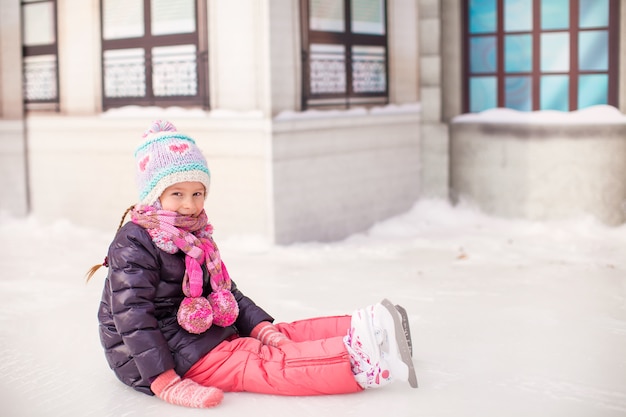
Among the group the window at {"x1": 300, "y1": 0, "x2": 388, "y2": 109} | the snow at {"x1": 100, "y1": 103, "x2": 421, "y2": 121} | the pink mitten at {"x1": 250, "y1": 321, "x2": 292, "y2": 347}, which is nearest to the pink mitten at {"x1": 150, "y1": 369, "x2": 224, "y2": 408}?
the pink mitten at {"x1": 250, "y1": 321, "x2": 292, "y2": 347}

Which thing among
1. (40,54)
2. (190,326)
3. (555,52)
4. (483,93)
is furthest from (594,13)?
(190,326)

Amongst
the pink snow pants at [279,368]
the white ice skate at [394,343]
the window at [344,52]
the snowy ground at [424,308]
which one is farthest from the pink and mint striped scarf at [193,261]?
the window at [344,52]

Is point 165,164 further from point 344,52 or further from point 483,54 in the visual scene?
point 483,54

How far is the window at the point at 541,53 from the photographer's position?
7277mm

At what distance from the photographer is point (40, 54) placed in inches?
308

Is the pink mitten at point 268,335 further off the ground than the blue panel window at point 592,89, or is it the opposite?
the blue panel window at point 592,89

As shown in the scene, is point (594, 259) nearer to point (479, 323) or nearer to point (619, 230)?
point (619, 230)

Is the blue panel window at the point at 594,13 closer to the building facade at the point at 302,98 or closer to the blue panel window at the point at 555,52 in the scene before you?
the building facade at the point at 302,98

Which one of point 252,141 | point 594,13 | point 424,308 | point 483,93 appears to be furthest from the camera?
point 483,93

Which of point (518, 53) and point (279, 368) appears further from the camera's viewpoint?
point (518, 53)

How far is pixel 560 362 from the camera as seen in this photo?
3.75m

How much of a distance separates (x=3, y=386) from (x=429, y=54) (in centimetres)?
→ 538

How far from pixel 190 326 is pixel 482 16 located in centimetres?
540

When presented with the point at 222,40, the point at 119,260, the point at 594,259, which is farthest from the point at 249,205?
the point at 119,260
